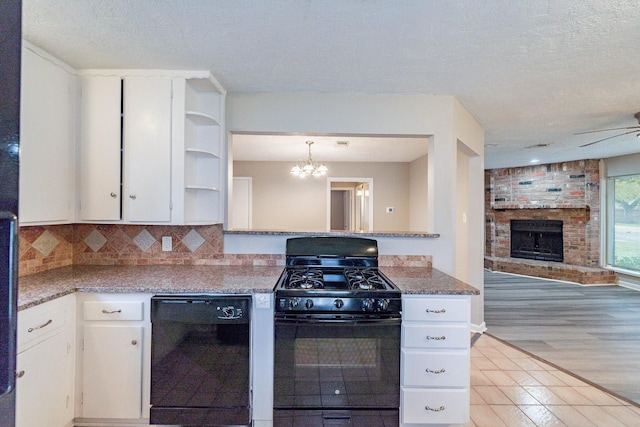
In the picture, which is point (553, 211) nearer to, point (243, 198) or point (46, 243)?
point (243, 198)

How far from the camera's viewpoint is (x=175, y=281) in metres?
2.10

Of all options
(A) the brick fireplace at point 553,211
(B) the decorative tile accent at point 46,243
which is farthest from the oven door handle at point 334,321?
(A) the brick fireplace at point 553,211

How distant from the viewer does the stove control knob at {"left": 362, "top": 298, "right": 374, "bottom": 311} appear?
190cm

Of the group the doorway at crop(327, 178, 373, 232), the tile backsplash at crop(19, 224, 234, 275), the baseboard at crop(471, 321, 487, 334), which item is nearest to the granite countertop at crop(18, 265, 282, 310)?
the tile backsplash at crop(19, 224, 234, 275)

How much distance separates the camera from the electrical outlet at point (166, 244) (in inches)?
105

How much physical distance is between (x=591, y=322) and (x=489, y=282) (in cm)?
234

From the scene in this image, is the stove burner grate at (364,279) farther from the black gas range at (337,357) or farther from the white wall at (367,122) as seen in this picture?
the white wall at (367,122)

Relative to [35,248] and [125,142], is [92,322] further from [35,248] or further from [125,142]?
[125,142]

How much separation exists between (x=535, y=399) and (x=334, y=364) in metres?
1.62

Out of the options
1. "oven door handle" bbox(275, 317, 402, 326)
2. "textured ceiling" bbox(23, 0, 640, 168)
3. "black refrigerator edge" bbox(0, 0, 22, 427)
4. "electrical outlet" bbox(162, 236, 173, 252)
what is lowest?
"oven door handle" bbox(275, 317, 402, 326)

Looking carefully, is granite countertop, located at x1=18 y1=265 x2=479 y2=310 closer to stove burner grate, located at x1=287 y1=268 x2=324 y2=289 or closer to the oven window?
stove burner grate, located at x1=287 y1=268 x2=324 y2=289

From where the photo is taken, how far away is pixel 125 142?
233cm

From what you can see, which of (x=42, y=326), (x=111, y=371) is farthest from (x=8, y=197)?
(x=111, y=371)

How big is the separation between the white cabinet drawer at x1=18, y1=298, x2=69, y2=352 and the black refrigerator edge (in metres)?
1.44
